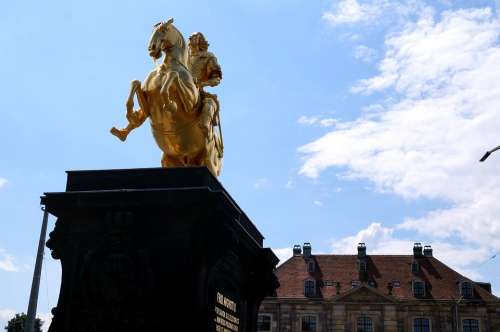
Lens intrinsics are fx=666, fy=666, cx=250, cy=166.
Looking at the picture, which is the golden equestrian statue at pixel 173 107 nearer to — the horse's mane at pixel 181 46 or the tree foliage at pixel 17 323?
the horse's mane at pixel 181 46

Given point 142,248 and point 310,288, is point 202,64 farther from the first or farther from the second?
point 310,288

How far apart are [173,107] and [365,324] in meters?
46.3

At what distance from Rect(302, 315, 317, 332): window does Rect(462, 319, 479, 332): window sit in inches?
447

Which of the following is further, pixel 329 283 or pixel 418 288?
pixel 329 283

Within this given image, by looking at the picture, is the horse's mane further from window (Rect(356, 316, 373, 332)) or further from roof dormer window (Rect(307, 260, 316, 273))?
roof dormer window (Rect(307, 260, 316, 273))

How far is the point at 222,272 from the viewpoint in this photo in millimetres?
7777

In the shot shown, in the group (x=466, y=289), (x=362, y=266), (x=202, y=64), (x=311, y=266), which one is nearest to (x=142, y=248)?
(x=202, y=64)

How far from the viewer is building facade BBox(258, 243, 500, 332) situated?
51.2 m

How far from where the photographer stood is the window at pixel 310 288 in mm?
52688

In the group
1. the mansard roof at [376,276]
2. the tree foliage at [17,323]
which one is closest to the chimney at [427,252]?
the mansard roof at [376,276]

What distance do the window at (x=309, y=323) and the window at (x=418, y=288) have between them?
820 centimetres

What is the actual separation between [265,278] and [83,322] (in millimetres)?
2855

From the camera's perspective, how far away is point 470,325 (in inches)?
2010

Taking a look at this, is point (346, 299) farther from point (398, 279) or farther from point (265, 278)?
point (265, 278)
